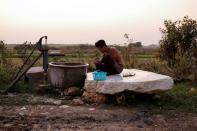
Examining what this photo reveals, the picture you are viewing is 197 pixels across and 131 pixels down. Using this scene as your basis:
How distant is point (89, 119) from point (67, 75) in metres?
2.49

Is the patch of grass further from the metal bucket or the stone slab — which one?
the metal bucket

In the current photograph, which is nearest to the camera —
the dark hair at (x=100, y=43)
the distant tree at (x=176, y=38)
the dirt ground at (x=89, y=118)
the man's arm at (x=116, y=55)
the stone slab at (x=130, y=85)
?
the dirt ground at (x=89, y=118)

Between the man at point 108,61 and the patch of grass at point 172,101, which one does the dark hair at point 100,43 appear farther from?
the patch of grass at point 172,101

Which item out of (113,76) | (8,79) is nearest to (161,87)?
(113,76)

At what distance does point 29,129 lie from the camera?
6301mm

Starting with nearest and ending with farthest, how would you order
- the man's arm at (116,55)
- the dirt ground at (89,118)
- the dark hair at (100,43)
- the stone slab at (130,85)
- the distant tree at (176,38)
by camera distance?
the dirt ground at (89,118) < the stone slab at (130,85) < the dark hair at (100,43) < the man's arm at (116,55) < the distant tree at (176,38)

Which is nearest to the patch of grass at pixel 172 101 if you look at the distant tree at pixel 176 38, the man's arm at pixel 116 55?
the man's arm at pixel 116 55

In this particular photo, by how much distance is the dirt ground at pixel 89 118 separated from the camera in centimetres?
654

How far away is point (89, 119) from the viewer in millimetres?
7039

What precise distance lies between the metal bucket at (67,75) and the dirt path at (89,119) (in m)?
1.42

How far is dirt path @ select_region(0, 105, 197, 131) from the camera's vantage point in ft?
21.5

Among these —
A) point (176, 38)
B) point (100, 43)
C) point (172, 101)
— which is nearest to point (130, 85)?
point (172, 101)

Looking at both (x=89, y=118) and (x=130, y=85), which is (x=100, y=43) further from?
(x=89, y=118)

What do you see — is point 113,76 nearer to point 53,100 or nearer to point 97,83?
point 97,83
